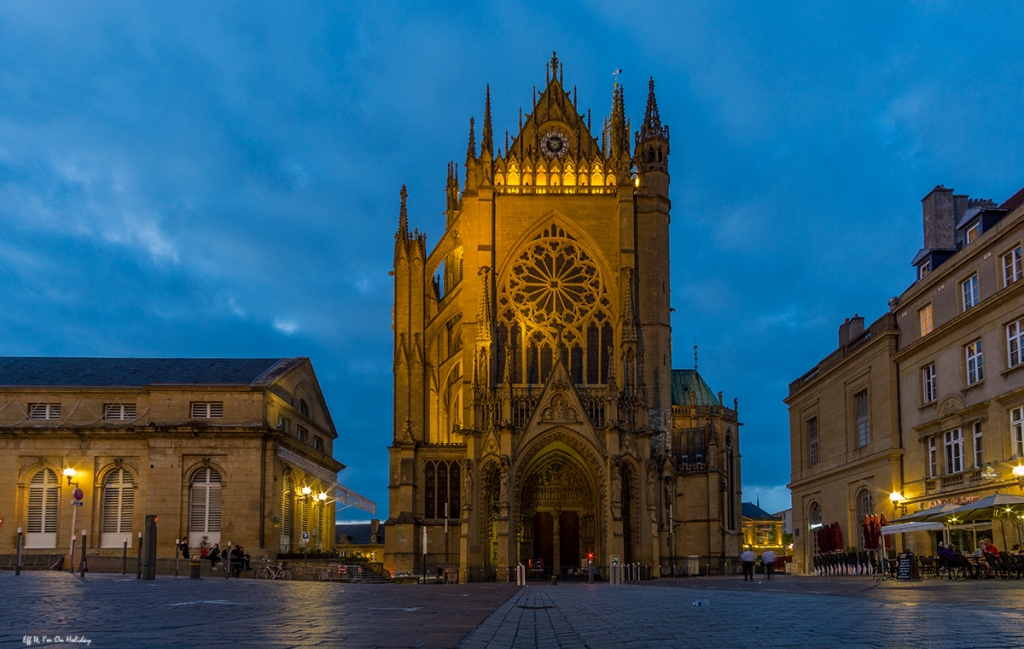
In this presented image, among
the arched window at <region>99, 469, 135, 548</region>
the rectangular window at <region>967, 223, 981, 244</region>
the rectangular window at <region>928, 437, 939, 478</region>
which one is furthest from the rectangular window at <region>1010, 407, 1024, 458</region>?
the arched window at <region>99, 469, 135, 548</region>

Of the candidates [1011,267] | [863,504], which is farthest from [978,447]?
[863,504]

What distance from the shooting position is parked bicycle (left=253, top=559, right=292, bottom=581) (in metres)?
44.6

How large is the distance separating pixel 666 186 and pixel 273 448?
1088 inches

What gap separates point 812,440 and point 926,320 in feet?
54.6

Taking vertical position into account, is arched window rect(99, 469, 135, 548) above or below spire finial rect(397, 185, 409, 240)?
below

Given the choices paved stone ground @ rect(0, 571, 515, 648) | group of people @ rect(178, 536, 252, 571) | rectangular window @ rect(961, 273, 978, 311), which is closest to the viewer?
paved stone ground @ rect(0, 571, 515, 648)

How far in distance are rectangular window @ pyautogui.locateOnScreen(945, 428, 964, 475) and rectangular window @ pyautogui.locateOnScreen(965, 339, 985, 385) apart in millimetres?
2132

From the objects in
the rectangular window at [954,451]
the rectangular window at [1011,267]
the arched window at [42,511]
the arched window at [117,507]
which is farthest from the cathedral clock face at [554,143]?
the rectangular window at [1011,267]

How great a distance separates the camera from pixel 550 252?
63031 millimetres

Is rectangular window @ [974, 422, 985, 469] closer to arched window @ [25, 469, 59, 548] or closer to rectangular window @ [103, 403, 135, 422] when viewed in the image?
rectangular window @ [103, 403, 135, 422]

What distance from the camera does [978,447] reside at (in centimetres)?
3831

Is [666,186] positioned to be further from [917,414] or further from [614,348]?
[917,414]

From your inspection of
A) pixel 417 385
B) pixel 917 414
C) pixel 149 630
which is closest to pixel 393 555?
pixel 417 385

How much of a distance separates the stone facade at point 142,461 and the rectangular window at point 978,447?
30.9 metres
